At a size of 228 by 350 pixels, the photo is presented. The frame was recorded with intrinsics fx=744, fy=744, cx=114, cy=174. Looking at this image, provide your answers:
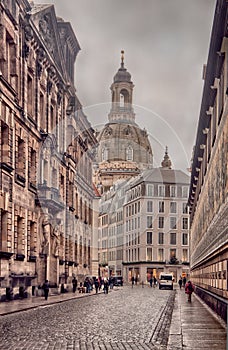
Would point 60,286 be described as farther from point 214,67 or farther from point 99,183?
point 99,183

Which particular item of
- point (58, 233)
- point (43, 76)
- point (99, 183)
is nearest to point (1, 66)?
point (43, 76)

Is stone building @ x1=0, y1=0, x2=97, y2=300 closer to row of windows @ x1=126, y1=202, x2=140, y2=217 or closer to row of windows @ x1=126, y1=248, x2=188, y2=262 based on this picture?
row of windows @ x1=126, y1=202, x2=140, y2=217

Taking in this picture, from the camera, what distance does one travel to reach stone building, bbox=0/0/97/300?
138 feet

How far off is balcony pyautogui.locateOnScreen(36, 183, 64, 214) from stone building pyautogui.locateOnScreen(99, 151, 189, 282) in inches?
2803

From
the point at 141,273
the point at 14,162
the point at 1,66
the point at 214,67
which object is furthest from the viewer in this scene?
the point at 141,273

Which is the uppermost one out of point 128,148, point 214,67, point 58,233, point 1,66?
point 128,148

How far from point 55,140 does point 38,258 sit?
416 inches

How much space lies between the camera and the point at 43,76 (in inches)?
2136

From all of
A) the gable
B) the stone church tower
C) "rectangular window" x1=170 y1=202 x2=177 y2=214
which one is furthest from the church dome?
the gable

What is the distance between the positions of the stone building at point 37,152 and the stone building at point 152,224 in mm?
56465

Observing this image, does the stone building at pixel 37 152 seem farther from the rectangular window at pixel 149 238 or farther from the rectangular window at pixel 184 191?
the rectangular window at pixel 149 238

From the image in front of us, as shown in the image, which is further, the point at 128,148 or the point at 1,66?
the point at 128,148

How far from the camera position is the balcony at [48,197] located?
51.3 m

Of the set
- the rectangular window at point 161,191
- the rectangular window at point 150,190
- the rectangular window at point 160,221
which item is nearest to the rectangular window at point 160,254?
the rectangular window at point 160,221
